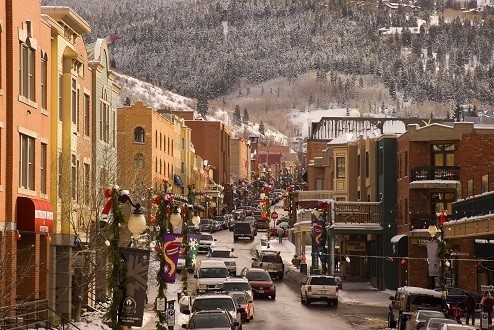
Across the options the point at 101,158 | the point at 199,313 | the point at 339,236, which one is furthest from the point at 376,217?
the point at 199,313

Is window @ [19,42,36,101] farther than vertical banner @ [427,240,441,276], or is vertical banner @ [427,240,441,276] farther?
vertical banner @ [427,240,441,276]

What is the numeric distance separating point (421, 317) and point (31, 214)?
49.3 ft

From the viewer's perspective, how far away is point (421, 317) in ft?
169

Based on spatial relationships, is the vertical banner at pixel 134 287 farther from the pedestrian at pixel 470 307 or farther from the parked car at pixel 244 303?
the pedestrian at pixel 470 307

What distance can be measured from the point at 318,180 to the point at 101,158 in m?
64.8

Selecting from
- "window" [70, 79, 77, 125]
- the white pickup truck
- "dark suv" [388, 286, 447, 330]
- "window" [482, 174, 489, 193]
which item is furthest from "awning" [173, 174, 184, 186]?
"dark suv" [388, 286, 447, 330]

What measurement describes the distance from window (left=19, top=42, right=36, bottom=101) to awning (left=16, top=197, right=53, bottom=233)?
3.76 metres

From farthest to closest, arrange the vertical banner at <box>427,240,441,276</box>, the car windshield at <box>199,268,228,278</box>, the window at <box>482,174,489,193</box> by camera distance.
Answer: the window at <box>482,174,489,193</box>
the car windshield at <box>199,268,228,278</box>
the vertical banner at <box>427,240,441,276</box>

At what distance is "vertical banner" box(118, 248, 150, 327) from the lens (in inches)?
1277

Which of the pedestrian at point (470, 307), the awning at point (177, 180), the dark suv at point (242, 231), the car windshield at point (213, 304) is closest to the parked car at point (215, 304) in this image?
the car windshield at point (213, 304)

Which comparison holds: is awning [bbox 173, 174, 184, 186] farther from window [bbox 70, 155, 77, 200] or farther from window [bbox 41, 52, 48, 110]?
window [bbox 41, 52, 48, 110]

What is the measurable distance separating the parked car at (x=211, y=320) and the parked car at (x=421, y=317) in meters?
7.01

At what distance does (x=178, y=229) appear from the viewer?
63844 millimetres

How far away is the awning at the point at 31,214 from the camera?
47.0m
